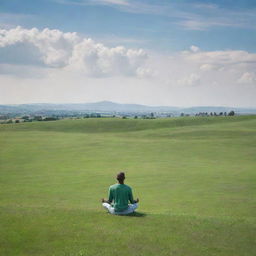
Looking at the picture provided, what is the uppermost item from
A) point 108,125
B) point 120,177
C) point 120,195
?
point 120,177

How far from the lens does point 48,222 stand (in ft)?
53.2

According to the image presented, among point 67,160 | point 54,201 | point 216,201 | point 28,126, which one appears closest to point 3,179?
point 54,201

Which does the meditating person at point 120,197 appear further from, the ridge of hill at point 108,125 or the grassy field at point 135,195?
the ridge of hill at point 108,125

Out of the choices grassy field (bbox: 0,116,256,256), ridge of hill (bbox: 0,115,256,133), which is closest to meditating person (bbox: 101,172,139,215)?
grassy field (bbox: 0,116,256,256)

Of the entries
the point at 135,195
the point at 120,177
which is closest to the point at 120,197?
the point at 120,177

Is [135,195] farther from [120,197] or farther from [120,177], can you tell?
[120,177]

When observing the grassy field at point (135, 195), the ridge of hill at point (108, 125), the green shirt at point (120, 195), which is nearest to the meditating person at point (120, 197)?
the green shirt at point (120, 195)

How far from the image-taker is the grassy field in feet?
46.2

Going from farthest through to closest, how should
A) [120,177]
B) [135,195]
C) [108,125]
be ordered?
[108,125], [135,195], [120,177]

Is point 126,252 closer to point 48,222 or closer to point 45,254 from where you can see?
point 45,254

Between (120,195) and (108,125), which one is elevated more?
(120,195)

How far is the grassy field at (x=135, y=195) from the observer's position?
1409cm

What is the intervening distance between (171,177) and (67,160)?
19088mm

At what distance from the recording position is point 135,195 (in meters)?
28.5
